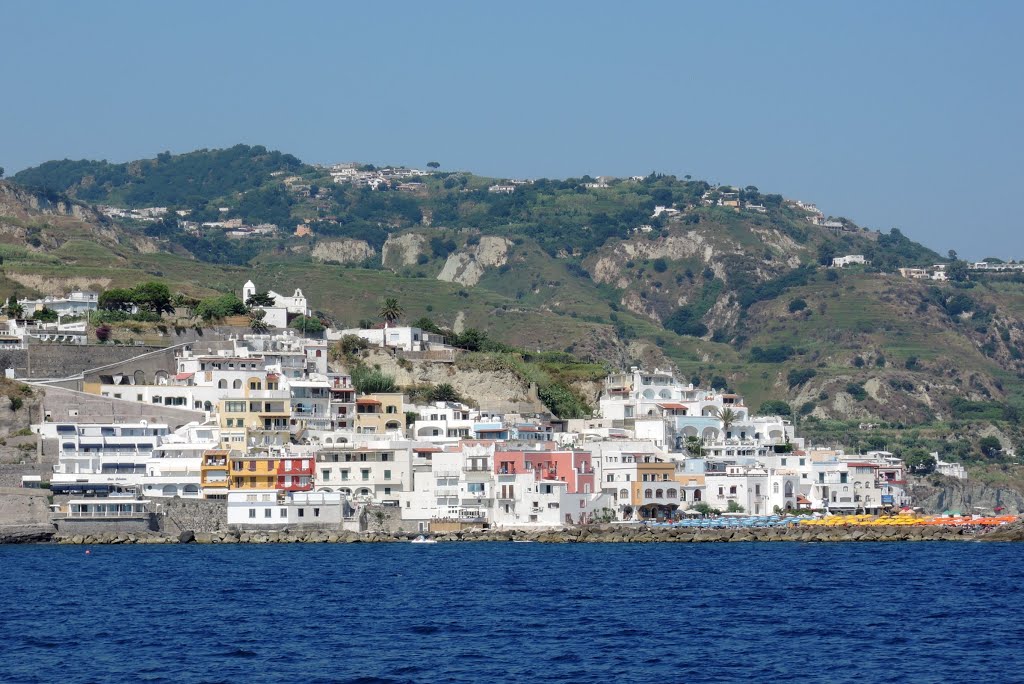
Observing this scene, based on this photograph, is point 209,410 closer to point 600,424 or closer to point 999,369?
point 600,424

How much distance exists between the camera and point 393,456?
81.8 meters

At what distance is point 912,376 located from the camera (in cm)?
17325

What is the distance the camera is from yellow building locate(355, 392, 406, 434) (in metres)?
90.7

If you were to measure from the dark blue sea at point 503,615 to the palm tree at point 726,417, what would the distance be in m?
22.6

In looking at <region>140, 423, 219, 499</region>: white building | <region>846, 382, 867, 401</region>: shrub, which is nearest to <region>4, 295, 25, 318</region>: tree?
<region>140, 423, 219, 499</region>: white building

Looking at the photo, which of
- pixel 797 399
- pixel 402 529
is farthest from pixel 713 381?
pixel 402 529

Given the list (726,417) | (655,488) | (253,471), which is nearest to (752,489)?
(655,488)

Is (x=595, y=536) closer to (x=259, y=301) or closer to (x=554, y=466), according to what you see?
(x=554, y=466)

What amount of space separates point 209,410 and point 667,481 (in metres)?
22.3

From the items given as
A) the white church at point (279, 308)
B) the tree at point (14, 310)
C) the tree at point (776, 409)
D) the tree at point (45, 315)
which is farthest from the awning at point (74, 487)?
the tree at point (776, 409)

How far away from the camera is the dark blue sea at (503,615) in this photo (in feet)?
137

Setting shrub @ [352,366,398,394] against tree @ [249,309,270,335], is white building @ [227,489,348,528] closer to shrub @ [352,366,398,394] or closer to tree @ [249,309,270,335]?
Answer: shrub @ [352,366,398,394]

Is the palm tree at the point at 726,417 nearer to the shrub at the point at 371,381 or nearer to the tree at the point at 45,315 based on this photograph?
the shrub at the point at 371,381

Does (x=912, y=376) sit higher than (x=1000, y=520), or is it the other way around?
(x=912, y=376)
